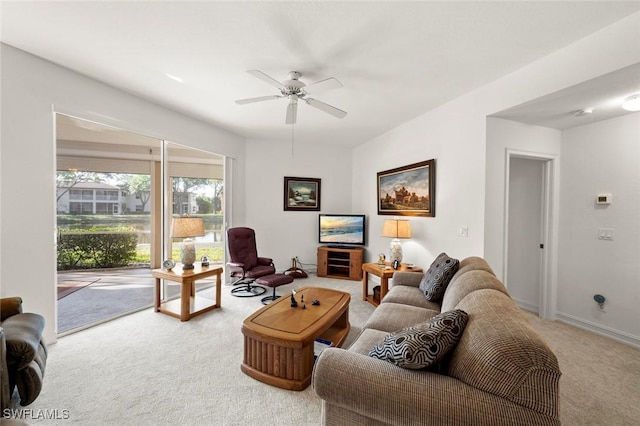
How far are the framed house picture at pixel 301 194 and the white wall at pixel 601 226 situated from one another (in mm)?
3854

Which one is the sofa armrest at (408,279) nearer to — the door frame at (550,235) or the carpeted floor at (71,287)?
the door frame at (550,235)

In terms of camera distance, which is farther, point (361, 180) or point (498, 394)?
point (361, 180)

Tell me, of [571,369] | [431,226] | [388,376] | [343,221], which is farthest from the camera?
[343,221]

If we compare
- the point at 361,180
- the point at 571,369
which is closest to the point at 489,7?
the point at 571,369

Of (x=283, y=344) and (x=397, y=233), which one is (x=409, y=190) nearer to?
(x=397, y=233)

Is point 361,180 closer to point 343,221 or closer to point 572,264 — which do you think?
point 343,221

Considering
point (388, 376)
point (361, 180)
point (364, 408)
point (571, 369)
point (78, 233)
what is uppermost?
point (361, 180)

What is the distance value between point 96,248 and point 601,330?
602 centimetres

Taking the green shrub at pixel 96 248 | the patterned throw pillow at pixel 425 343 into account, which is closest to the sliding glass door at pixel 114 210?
the green shrub at pixel 96 248

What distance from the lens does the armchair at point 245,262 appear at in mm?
3766

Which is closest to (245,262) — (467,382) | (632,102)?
(467,382)

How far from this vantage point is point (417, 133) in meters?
3.78

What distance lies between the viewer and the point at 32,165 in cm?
235

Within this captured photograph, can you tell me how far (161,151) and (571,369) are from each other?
5120mm
